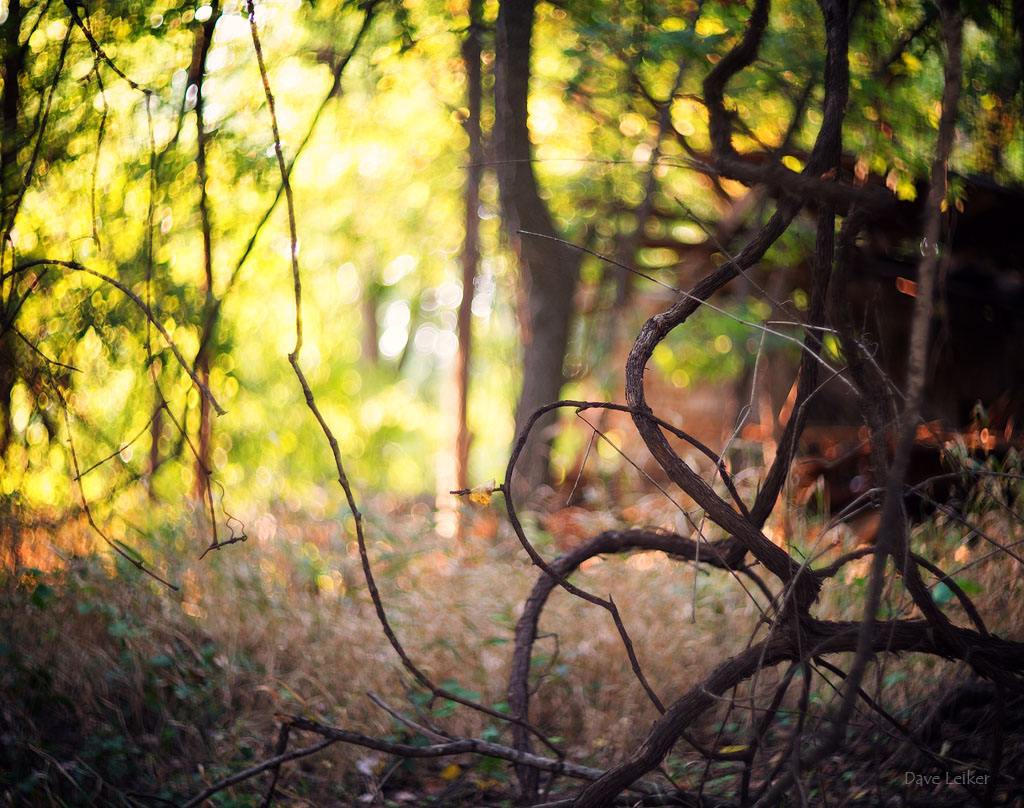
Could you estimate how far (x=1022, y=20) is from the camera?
190cm

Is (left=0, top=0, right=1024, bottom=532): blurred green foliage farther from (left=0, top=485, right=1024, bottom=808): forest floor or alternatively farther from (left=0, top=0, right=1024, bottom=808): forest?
(left=0, top=485, right=1024, bottom=808): forest floor

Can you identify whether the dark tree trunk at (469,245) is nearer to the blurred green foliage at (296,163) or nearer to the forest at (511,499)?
the forest at (511,499)

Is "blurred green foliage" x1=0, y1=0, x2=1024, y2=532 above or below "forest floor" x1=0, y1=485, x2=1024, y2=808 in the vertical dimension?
above

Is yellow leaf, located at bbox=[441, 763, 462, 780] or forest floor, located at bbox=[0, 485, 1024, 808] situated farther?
yellow leaf, located at bbox=[441, 763, 462, 780]

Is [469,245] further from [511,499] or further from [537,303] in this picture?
[511,499]

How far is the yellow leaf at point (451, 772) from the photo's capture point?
8.32ft

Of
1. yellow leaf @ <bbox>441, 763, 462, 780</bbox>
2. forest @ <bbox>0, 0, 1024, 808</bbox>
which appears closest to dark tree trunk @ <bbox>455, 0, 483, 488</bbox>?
forest @ <bbox>0, 0, 1024, 808</bbox>

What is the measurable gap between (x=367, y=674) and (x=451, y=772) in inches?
18.5

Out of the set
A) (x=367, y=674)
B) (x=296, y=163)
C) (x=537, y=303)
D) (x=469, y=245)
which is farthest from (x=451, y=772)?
(x=469, y=245)

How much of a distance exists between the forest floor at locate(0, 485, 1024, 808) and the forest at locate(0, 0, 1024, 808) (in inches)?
0.6

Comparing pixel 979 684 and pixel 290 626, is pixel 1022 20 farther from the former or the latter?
pixel 290 626

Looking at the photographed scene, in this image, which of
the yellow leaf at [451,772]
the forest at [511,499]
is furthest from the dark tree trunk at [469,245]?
the yellow leaf at [451,772]

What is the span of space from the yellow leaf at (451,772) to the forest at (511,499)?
3cm

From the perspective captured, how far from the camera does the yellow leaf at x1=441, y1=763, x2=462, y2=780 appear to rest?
2537mm
